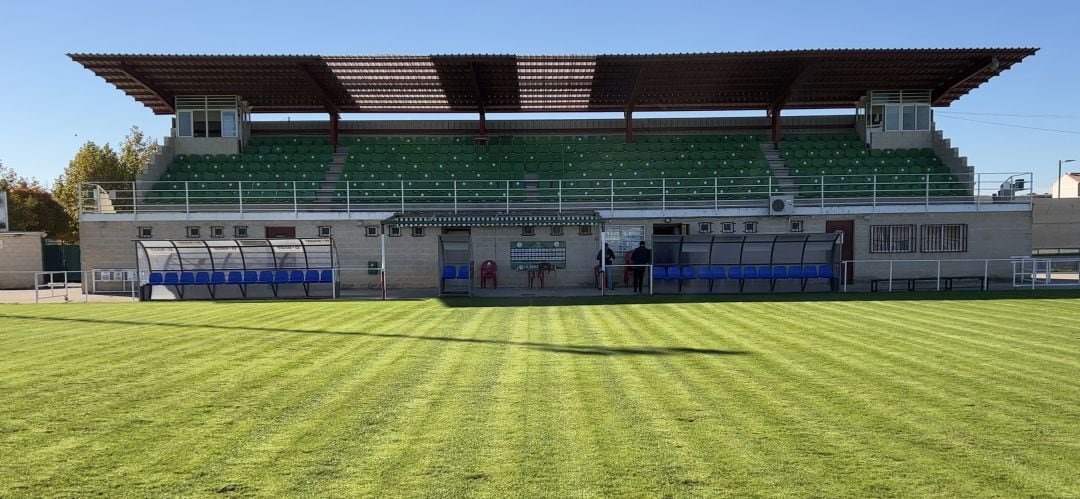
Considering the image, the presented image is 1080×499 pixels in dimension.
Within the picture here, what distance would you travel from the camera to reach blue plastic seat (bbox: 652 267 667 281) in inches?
860

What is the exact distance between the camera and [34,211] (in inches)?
2015

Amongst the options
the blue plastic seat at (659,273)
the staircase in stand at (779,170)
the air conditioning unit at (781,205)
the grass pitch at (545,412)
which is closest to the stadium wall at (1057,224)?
the staircase in stand at (779,170)

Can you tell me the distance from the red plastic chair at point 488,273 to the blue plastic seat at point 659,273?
20.3 ft

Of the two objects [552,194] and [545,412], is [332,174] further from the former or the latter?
[545,412]

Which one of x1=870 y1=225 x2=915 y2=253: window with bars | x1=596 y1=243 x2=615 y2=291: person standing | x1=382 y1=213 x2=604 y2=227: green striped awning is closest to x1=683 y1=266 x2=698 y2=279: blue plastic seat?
x1=596 y1=243 x2=615 y2=291: person standing

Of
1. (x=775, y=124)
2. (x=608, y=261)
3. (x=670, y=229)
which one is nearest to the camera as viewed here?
(x=608, y=261)

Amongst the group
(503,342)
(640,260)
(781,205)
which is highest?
(781,205)

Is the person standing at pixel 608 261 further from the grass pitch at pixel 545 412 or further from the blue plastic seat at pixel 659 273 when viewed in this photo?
the grass pitch at pixel 545 412

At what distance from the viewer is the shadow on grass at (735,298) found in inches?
712

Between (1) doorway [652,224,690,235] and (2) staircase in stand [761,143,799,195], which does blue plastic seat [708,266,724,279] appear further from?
(2) staircase in stand [761,143,799,195]

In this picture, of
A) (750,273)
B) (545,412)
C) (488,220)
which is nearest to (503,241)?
(488,220)

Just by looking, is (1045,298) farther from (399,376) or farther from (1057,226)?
(1057,226)

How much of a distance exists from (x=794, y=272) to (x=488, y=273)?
11.1 metres

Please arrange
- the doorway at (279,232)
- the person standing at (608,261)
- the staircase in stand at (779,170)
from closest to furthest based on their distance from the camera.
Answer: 1. the person standing at (608,261)
2. the doorway at (279,232)
3. the staircase in stand at (779,170)
